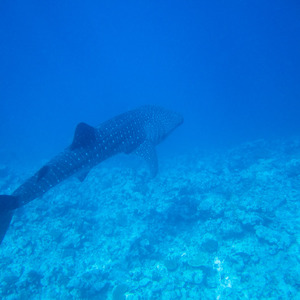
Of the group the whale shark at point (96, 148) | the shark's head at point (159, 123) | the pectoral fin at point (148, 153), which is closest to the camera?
the whale shark at point (96, 148)

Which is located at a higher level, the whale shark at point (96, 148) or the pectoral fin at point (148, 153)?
the whale shark at point (96, 148)

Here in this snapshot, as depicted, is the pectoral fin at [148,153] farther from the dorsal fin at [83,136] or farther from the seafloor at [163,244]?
the seafloor at [163,244]

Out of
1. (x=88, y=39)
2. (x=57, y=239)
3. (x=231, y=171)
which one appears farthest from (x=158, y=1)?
(x=57, y=239)

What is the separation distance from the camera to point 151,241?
28.1 ft

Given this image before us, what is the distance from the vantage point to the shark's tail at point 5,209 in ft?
13.3

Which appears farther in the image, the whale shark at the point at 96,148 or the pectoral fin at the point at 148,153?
the pectoral fin at the point at 148,153

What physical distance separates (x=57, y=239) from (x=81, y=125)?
21.6 ft

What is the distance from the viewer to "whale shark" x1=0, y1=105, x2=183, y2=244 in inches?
169

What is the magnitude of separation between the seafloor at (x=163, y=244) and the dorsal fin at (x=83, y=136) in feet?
16.9

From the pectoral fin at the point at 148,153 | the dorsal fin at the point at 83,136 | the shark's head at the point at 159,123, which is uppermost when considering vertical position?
the dorsal fin at the point at 83,136

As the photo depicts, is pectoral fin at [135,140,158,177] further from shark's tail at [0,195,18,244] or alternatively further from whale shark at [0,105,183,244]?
shark's tail at [0,195,18,244]

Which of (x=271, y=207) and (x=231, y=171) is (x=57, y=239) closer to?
(x=271, y=207)

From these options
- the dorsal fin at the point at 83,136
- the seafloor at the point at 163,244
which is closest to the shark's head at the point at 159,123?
the dorsal fin at the point at 83,136

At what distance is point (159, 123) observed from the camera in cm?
745
